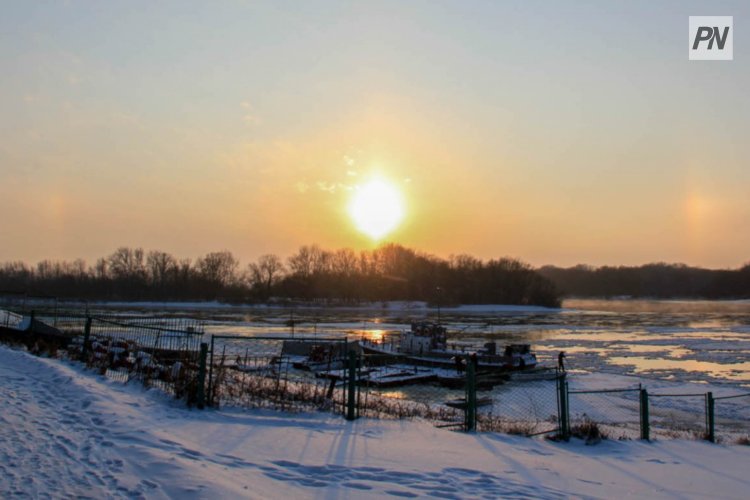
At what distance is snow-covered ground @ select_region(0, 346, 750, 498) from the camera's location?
22.6 feet

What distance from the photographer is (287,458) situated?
8.36 meters

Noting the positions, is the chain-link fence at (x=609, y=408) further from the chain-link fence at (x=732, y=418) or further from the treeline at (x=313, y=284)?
the treeline at (x=313, y=284)

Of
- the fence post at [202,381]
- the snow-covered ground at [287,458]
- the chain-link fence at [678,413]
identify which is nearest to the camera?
the snow-covered ground at [287,458]

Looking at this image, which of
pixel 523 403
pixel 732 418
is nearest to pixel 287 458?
pixel 523 403

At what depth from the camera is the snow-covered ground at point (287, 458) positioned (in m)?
6.89

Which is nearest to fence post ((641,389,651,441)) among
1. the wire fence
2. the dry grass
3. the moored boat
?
the wire fence

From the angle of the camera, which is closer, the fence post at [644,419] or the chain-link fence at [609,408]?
the fence post at [644,419]

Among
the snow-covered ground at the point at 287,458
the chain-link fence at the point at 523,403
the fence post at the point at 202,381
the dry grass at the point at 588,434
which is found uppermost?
the fence post at the point at 202,381

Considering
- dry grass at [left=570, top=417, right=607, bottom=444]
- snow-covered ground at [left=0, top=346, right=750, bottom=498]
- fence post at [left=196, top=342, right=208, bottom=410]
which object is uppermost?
fence post at [left=196, top=342, right=208, bottom=410]

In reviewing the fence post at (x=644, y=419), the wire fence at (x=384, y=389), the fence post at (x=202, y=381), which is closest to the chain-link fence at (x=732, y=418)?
the wire fence at (x=384, y=389)

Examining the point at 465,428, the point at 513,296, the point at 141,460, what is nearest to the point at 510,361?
the point at 465,428

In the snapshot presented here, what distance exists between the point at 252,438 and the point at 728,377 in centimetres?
3019

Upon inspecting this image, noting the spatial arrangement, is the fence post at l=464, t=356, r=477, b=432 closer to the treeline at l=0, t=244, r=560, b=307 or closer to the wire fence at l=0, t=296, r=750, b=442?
the wire fence at l=0, t=296, r=750, b=442

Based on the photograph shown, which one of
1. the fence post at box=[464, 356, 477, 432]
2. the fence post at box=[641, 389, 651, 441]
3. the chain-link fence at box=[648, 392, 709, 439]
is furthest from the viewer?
the chain-link fence at box=[648, 392, 709, 439]
